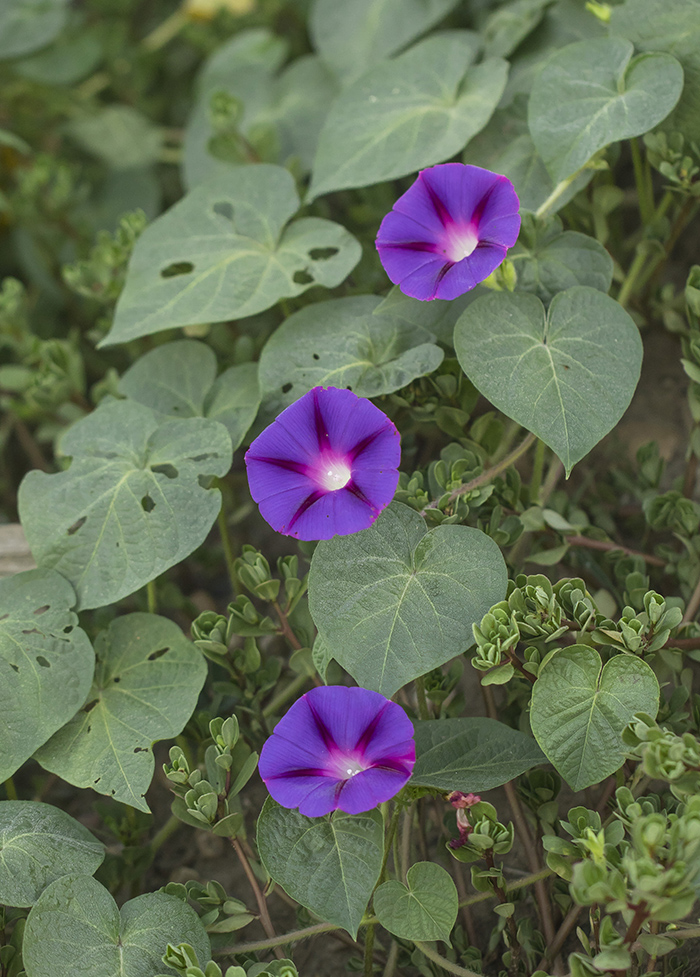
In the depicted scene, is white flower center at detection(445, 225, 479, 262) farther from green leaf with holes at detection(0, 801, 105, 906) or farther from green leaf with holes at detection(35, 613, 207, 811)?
green leaf with holes at detection(0, 801, 105, 906)

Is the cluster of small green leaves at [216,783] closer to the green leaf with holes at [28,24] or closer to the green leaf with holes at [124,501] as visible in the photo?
the green leaf with holes at [124,501]

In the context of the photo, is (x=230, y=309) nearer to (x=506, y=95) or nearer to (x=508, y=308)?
(x=508, y=308)

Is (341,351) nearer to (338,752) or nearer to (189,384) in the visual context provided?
(189,384)

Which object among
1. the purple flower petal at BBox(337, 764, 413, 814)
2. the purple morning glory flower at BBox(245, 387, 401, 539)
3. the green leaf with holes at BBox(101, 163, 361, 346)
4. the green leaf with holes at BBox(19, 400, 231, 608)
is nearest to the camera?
the purple flower petal at BBox(337, 764, 413, 814)

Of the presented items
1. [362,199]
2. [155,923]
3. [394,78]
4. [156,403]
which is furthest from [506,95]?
[155,923]

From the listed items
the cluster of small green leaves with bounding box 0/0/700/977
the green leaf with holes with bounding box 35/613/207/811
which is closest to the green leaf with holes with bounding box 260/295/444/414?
the cluster of small green leaves with bounding box 0/0/700/977

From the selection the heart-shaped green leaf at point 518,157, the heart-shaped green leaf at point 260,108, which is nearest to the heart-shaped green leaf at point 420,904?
the heart-shaped green leaf at point 518,157
